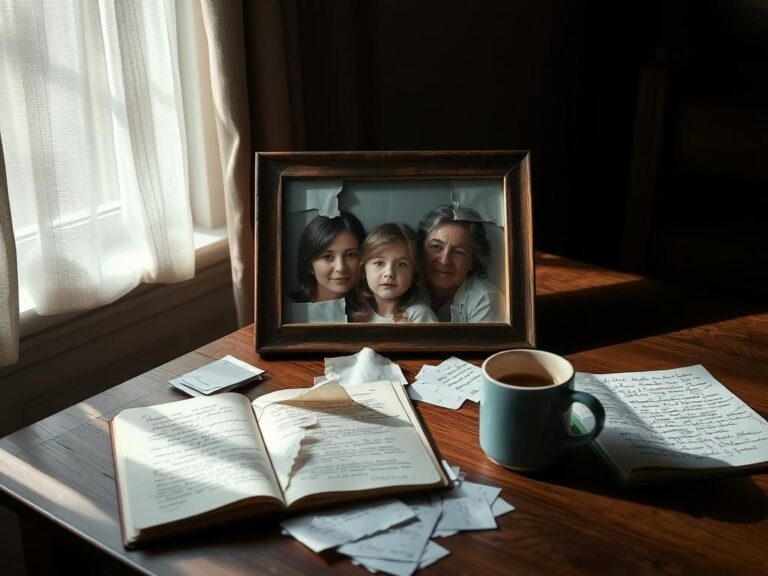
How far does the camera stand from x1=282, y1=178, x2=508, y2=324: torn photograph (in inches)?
45.1

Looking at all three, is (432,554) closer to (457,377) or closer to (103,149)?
(457,377)

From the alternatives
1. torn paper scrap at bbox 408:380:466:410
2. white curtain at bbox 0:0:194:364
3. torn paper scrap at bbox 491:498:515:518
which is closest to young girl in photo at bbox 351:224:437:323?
torn paper scrap at bbox 408:380:466:410

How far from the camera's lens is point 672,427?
974 millimetres

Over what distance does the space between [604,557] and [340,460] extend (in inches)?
10.5

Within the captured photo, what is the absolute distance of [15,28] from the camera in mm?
1230

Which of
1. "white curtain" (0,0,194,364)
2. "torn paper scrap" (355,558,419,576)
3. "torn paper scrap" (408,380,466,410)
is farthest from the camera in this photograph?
"white curtain" (0,0,194,364)

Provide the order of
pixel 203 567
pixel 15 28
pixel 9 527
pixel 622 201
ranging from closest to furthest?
pixel 203 567, pixel 15 28, pixel 9 527, pixel 622 201

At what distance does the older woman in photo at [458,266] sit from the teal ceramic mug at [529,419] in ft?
0.69

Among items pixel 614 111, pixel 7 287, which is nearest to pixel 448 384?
pixel 7 287

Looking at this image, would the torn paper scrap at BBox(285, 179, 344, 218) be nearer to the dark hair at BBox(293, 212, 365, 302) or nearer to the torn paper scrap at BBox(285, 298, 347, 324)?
the dark hair at BBox(293, 212, 365, 302)

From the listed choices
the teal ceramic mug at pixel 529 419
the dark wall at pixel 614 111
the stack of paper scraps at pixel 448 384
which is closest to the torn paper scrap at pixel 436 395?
the stack of paper scraps at pixel 448 384

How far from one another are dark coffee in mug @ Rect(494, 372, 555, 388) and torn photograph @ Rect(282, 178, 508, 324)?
19 cm

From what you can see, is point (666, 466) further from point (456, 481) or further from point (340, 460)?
point (340, 460)

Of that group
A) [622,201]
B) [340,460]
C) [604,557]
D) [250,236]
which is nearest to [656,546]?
[604,557]
